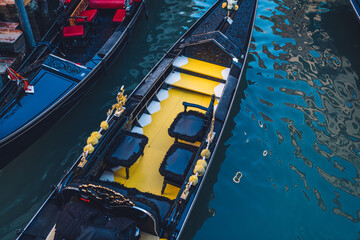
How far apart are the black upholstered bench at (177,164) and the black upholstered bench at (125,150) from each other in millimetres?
419

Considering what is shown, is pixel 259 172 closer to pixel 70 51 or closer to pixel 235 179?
pixel 235 179

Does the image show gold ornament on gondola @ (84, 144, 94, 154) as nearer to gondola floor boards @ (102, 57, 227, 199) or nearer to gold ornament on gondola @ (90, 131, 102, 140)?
gold ornament on gondola @ (90, 131, 102, 140)

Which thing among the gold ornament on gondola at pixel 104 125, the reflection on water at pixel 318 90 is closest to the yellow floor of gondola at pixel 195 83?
the reflection on water at pixel 318 90

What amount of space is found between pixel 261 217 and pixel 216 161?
128 centimetres

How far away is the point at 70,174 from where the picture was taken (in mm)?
4367

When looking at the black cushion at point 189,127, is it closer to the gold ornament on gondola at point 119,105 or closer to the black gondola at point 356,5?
the gold ornament on gondola at point 119,105

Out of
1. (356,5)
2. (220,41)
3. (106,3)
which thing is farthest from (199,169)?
(356,5)

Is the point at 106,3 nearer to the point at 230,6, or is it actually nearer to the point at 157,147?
the point at 230,6

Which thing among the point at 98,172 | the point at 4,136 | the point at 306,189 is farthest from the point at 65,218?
the point at 306,189

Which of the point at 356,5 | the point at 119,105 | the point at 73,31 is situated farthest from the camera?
the point at 356,5

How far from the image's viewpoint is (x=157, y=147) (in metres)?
5.48

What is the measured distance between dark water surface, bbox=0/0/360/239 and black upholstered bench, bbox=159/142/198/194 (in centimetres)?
106

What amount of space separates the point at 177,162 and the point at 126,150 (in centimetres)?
77

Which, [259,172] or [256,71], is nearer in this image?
[259,172]
